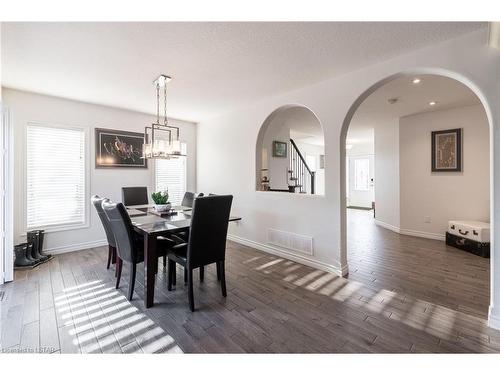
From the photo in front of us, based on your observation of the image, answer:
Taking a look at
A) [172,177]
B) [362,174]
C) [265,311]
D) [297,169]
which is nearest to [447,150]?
[297,169]

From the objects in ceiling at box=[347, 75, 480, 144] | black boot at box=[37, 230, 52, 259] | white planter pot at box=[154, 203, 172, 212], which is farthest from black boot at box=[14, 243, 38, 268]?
ceiling at box=[347, 75, 480, 144]

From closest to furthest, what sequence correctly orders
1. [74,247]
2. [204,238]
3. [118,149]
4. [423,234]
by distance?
[204,238]
[74,247]
[118,149]
[423,234]

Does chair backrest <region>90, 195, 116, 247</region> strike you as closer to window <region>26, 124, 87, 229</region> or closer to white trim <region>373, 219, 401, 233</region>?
window <region>26, 124, 87, 229</region>

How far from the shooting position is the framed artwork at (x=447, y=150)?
4.30 metres

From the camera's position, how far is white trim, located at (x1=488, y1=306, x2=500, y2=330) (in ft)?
6.11

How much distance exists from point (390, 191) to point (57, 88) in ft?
21.1

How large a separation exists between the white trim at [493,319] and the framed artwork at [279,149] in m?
3.77

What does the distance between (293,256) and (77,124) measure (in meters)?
4.11

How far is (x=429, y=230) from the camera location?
4645mm

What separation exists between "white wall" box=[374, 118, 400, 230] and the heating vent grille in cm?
303

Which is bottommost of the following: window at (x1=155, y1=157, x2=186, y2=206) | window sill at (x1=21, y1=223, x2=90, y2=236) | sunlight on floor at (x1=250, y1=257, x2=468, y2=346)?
sunlight on floor at (x1=250, y1=257, x2=468, y2=346)

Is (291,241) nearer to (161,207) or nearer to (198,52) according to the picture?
(161,207)

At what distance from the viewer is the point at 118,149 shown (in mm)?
4324
